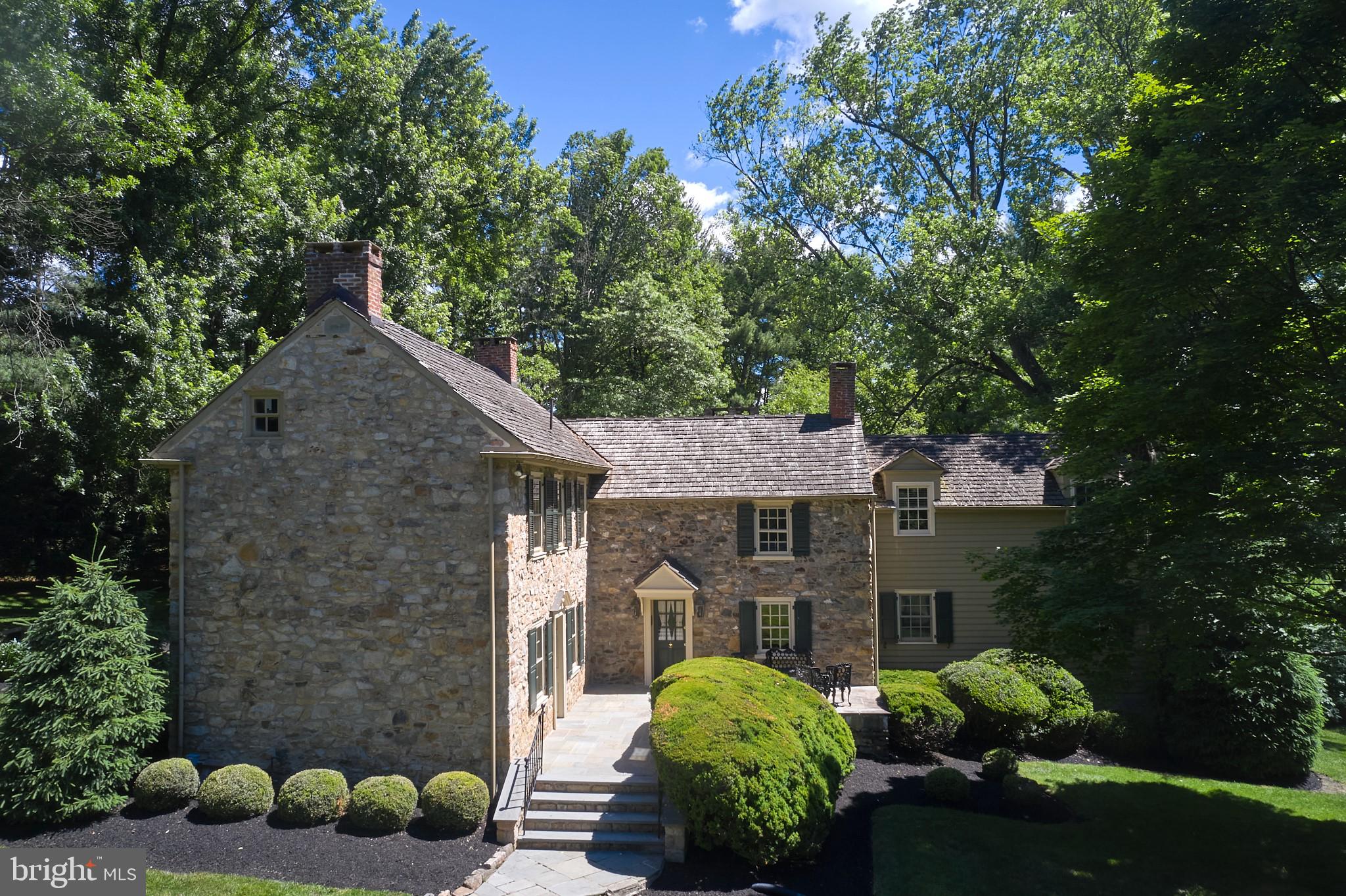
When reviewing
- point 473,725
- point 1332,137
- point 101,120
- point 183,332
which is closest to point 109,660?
point 473,725

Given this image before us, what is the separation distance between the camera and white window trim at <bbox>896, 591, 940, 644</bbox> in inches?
837

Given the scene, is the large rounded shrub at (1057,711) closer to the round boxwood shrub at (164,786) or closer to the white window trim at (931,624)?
the white window trim at (931,624)

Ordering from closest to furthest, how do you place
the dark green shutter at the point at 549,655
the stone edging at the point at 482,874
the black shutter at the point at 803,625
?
1. the stone edging at the point at 482,874
2. the dark green shutter at the point at 549,655
3. the black shutter at the point at 803,625

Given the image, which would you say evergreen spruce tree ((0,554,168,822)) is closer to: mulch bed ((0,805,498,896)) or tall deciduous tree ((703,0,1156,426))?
mulch bed ((0,805,498,896))

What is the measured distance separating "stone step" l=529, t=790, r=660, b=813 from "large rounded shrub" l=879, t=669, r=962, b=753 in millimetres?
6528

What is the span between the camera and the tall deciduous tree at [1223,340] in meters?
10.0

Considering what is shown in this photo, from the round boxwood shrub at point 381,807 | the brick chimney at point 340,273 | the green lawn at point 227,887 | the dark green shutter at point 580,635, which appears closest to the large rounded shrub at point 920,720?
the dark green shutter at point 580,635

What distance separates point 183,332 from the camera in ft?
59.0

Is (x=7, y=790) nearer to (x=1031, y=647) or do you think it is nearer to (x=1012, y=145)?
(x=1031, y=647)

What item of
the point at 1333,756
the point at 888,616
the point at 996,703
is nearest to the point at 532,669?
the point at 996,703

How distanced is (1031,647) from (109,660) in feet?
49.0

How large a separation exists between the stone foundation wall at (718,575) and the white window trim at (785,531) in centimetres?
14

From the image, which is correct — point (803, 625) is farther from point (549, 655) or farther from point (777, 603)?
point (549, 655)

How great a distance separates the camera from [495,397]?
1563 cm
